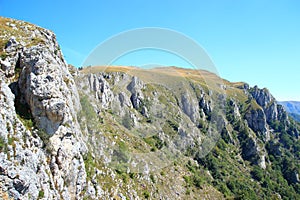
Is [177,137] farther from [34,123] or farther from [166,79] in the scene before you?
A: [34,123]

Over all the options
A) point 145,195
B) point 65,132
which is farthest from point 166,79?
point 65,132

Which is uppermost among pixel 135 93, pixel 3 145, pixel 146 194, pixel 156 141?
pixel 135 93

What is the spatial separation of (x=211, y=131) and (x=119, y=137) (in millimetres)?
110602

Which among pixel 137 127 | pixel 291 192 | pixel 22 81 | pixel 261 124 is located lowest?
pixel 291 192

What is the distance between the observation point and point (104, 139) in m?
50.6

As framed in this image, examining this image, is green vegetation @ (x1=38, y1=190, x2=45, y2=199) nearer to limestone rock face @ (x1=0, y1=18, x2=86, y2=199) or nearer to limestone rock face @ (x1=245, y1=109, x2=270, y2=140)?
limestone rock face @ (x1=0, y1=18, x2=86, y2=199)

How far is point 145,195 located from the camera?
50.6 m

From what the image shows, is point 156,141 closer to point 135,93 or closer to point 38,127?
point 135,93

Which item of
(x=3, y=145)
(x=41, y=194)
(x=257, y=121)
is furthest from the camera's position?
(x=257, y=121)

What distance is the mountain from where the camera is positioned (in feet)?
72.1

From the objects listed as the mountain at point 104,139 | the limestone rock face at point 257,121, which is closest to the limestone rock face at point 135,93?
the mountain at point 104,139

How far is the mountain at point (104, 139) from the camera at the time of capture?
2198 cm

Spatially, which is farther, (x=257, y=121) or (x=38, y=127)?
(x=257, y=121)

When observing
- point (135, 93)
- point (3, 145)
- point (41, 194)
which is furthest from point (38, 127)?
point (135, 93)
